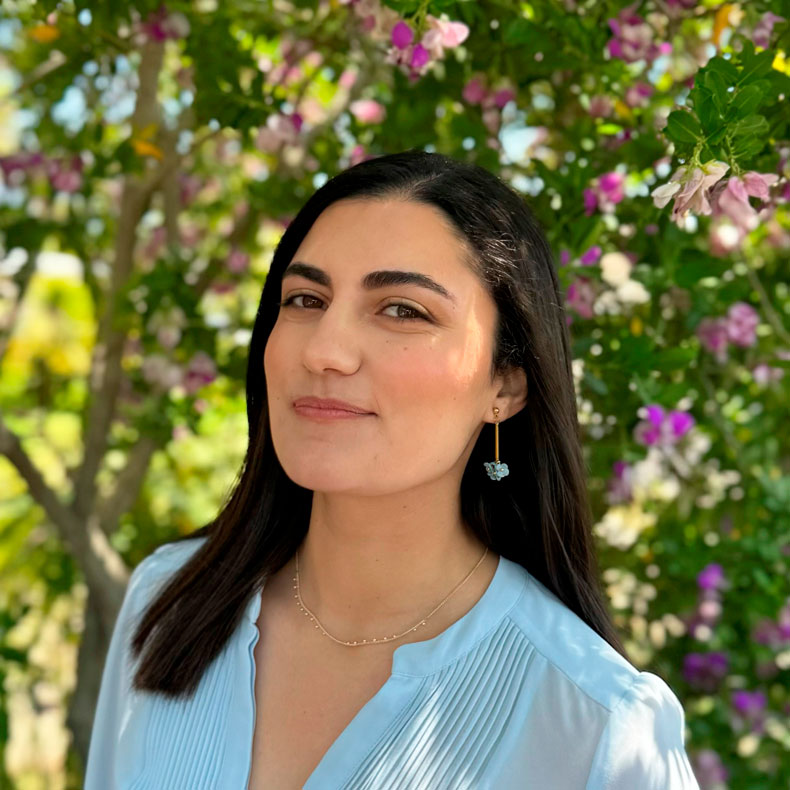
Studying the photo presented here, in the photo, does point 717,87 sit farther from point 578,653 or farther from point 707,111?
point 578,653

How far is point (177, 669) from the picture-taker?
1.67 m

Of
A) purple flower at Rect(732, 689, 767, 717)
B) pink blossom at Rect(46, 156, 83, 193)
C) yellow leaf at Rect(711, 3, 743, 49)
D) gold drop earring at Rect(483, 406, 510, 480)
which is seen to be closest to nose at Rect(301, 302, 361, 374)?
gold drop earring at Rect(483, 406, 510, 480)

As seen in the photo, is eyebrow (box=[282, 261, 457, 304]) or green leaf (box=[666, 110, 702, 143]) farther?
eyebrow (box=[282, 261, 457, 304])

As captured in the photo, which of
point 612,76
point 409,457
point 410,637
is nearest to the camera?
point 409,457

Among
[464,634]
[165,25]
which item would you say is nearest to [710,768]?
[464,634]

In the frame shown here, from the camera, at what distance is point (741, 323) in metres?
2.19

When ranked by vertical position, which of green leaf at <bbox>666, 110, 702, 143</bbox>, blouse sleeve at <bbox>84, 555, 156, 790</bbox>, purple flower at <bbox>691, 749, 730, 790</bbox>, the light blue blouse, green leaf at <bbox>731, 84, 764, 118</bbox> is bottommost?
purple flower at <bbox>691, 749, 730, 790</bbox>

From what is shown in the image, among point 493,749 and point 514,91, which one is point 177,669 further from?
point 514,91

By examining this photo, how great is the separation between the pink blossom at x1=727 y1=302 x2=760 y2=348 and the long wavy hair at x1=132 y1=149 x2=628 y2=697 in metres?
0.67

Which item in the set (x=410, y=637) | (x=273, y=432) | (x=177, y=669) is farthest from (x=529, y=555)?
(x=177, y=669)

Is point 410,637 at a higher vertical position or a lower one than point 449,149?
lower

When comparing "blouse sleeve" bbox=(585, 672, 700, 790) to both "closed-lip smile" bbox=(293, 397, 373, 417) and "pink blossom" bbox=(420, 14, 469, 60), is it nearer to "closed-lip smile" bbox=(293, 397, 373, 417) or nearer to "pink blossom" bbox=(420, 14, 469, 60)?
"closed-lip smile" bbox=(293, 397, 373, 417)

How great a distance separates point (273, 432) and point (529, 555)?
1.59 feet

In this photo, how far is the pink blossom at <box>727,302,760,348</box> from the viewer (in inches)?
86.4
